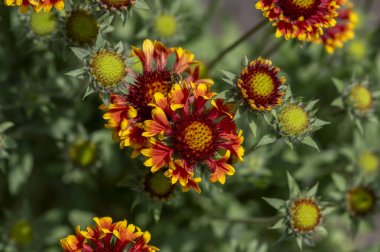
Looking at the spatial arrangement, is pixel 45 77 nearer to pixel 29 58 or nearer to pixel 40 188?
pixel 29 58

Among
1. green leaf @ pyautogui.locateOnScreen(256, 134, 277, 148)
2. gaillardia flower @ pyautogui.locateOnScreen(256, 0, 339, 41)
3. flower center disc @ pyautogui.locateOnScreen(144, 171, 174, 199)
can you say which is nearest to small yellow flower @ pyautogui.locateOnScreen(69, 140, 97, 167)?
flower center disc @ pyautogui.locateOnScreen(144, 171, 174, 199)

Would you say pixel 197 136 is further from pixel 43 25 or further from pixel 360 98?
pixel 360 98

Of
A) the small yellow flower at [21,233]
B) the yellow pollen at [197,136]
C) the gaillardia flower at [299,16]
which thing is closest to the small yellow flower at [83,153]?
the small yellow flower at [21,233]

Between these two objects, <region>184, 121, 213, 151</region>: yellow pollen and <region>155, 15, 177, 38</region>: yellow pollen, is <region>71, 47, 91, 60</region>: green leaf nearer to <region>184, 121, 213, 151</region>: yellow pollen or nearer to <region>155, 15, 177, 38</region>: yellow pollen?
<region>184, 121, 213, 151</region>: yellow pollen

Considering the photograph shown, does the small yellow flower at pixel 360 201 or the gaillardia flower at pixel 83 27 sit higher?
the gaillardia flower at pixel 83 27

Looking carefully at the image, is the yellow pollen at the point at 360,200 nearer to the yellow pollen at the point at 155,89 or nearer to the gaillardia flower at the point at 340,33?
the gaillardia flower at the point at 340,33

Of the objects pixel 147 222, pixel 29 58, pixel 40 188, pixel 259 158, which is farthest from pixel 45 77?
pixel 259 158
